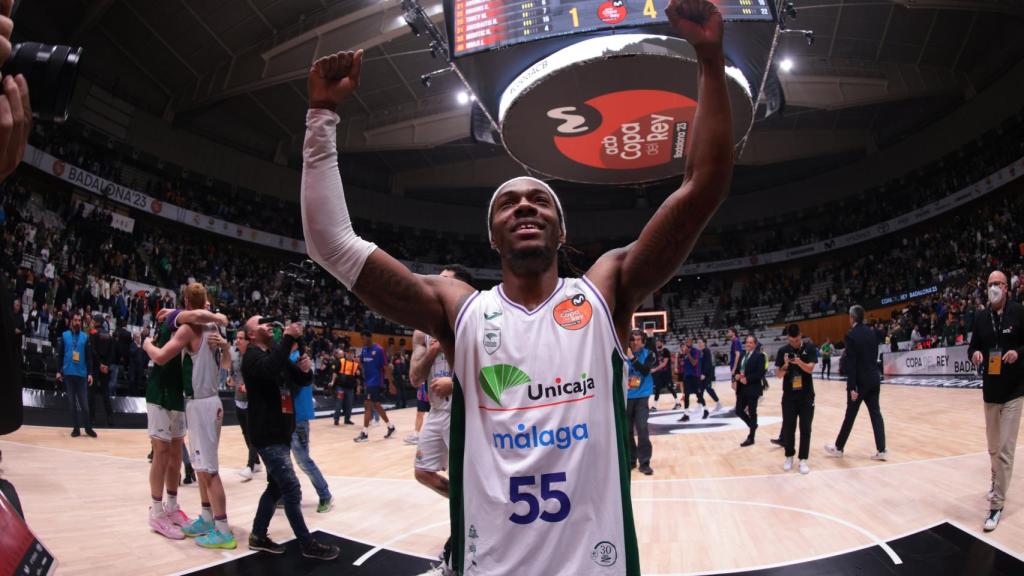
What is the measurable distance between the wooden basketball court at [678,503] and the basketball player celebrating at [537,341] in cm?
283

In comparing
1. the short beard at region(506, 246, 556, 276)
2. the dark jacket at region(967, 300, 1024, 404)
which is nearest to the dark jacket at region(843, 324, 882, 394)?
the dark jacket at region(967, 300, 1024, 404)

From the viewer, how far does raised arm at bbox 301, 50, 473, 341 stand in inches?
62.1

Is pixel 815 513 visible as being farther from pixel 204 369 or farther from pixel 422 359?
pixel 204 369

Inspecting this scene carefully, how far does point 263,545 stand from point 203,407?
45.0 inches

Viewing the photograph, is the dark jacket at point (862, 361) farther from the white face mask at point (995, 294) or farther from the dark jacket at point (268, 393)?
the dark jacket at point (268, 393)

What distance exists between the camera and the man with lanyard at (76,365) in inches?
332

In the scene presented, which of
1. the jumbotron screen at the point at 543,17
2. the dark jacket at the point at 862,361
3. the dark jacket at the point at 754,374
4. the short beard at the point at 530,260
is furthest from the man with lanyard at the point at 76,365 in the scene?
the dark jacket at the point at 862,361

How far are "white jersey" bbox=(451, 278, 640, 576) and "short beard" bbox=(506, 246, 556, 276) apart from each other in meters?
0.11

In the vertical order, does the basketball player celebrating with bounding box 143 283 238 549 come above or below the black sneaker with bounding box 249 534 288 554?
above

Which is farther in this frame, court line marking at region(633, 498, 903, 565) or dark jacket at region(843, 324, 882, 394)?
dark jacket at region(843, 324, 882, 394)

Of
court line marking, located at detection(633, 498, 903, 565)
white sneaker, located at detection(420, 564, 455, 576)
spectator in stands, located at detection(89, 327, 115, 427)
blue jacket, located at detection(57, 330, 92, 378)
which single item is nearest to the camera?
white sneaker, located at detection(420, 564, 455, 576)

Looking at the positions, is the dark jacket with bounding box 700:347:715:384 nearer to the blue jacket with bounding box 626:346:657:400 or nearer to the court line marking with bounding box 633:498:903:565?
the blue jacket with bounding box 626:346:657:400

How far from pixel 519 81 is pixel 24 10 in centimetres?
2018

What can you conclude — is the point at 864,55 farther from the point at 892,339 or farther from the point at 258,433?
the point at 258,433
